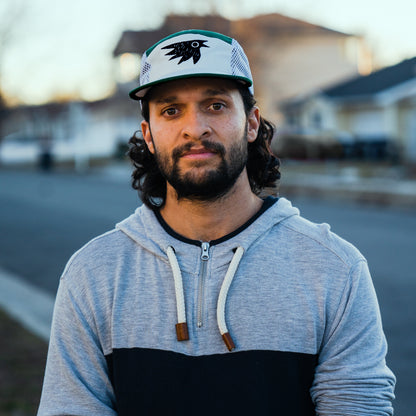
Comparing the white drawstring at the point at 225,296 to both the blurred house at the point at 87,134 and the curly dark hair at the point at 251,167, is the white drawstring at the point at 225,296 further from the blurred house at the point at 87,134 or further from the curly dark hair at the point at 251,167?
the blurred house at the point at 87,134

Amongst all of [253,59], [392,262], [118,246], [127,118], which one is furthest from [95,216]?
Answer: [127,118]

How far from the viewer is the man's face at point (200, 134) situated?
2.20m

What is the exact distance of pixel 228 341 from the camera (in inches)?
80.7

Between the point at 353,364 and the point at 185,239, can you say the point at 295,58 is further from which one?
the point at 353,364

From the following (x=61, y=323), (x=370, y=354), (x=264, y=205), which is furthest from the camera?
(x=264, y=205)

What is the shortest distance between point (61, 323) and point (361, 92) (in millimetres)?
34968

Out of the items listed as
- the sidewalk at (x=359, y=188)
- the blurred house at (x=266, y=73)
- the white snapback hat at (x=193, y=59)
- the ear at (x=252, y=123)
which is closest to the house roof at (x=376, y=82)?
the blurred house at (x=266, y=73)

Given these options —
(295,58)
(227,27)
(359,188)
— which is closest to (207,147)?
(359,188)

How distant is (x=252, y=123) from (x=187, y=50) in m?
0.43

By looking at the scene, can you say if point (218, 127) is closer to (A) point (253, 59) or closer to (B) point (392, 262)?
(B) point (392, 262)

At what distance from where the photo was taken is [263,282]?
2.14 m

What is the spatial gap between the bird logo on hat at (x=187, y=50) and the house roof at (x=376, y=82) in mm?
33187

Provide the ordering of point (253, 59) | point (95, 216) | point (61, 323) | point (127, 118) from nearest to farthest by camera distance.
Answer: point (61, 323), point (95, 216), point (253, 59), point (127, 118)

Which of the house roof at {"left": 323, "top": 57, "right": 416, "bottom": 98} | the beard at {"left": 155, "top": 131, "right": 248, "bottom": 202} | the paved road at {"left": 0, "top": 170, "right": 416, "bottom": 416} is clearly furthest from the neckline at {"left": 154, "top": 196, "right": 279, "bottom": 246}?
the house roof at {"left": 323, "top": 57, "right": 416, "bottom": 98}
